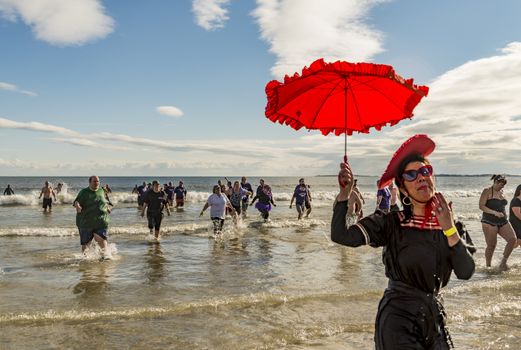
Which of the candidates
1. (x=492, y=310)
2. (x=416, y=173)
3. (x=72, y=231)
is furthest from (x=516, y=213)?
(x=72, y=231)

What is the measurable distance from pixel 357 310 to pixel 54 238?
12833 millimetres

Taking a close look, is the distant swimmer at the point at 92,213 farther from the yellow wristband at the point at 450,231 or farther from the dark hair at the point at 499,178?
the yellow wristband at the point at 450,231

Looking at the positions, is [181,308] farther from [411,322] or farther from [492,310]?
[411,322]

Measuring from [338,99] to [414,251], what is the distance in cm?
167

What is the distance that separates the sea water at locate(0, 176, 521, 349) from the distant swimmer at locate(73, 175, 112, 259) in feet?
2.25

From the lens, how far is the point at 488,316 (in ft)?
22.1

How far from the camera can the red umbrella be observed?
11.9 ft

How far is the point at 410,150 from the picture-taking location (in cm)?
310

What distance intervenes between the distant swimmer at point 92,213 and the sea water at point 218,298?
0.68 meters

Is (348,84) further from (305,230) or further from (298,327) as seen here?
(305,230)

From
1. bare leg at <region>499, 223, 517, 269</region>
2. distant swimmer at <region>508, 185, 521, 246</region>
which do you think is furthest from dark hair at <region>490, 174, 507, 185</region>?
bare leg at <region>499, 223, 517, 269</region>

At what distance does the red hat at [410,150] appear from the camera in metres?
3.08

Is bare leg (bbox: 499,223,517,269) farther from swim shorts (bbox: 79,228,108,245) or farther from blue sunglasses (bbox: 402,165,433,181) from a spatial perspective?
swim shorts (bbox: 79,228,108,245)

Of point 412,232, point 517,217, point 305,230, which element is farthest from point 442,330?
point 305,230
